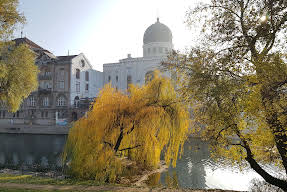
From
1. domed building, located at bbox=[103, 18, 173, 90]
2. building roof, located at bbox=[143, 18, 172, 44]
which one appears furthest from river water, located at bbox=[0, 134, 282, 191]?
building roof, located at bbox=[143, 18, 172, 44]

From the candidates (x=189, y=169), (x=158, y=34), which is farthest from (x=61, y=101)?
(x=189, y=169)

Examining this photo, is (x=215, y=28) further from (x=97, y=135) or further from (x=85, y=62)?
(x=85, y=62)

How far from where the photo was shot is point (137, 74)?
5550 cm

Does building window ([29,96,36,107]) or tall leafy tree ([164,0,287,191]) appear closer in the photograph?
tall leafy tree ([164,0,287,191])

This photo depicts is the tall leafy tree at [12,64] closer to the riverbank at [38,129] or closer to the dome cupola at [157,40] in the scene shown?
the riverbank at [38,129]

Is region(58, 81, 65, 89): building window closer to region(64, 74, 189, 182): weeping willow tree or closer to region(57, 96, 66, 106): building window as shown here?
region(57, 96, 66, 106): building window

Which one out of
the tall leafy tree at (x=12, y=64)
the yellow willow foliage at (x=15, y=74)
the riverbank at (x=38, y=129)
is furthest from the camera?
the riverbank at (x=38, y=129)

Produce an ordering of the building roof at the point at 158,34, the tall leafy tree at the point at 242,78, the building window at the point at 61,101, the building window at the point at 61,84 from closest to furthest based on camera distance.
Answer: the tall leafy tree at the point at 242,78 < the building window at the point at 61,101 < the building window at the point at 61,84 < the building roof at the point at 158,34

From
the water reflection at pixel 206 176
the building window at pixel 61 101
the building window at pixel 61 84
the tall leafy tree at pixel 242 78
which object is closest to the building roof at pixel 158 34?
the building window at pixel 61 84

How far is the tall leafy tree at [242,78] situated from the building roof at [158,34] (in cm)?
4884

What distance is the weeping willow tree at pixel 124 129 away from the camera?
1223 cm

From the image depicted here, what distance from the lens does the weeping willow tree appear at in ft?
40.1

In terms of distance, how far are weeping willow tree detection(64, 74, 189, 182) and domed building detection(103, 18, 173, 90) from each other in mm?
40360

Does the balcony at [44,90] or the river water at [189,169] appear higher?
the balcony at [44,90]
